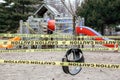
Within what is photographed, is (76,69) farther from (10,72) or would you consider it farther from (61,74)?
(10,72)

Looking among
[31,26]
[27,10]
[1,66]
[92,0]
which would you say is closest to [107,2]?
[92,0]

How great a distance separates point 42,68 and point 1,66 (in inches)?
63.0

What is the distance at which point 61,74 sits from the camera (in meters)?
9.23

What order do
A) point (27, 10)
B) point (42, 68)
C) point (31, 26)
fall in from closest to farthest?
point (42, 68) < point (31, 26) < point (27, 10)

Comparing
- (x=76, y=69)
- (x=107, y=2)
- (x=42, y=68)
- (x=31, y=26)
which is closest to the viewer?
(x=76, y=69)

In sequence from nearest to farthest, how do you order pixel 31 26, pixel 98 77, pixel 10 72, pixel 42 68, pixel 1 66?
pixel 98 77, pixel 10 72, pixel 42 68, pixel 1 66, pixel 31 26

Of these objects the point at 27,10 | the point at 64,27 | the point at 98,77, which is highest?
the point at 27,10

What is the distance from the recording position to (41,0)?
46688mm

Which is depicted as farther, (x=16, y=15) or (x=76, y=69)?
(x=16, y=15)

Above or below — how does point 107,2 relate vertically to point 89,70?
above

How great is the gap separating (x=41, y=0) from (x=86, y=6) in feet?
33.9

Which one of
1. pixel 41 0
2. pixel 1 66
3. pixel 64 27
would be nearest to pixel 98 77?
pixel 1 66

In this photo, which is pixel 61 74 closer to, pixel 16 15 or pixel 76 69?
pixel 76 69

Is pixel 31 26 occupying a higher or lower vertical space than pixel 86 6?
lower
